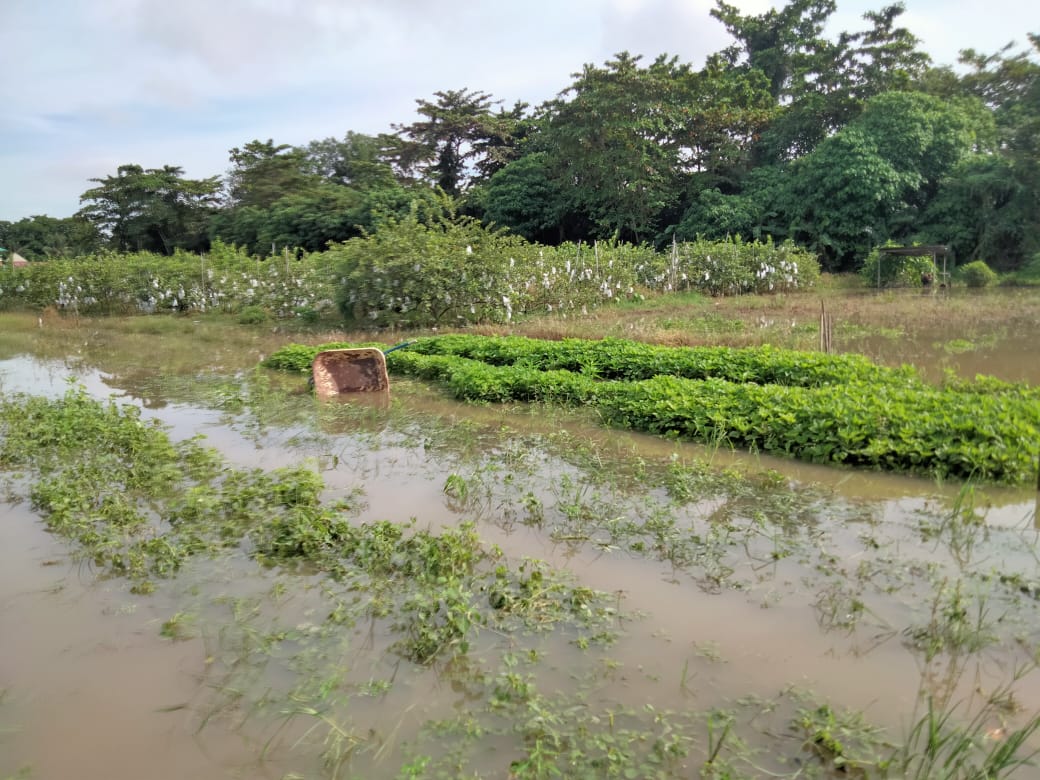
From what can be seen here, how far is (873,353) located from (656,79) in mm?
21840

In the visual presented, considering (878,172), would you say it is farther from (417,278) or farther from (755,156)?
(417,278)

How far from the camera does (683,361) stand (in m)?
9.41

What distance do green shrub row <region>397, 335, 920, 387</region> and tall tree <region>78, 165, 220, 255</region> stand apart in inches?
1574

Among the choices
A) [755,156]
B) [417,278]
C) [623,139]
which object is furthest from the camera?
[755,156]

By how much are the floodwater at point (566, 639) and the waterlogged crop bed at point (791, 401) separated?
28cm

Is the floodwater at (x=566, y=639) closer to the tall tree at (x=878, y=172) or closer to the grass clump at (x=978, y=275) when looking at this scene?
the grass clump at (x=978, y=275)

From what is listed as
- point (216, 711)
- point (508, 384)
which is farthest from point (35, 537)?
point (508, 384)

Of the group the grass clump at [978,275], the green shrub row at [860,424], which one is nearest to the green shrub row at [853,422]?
the green shrub row at [860,424]

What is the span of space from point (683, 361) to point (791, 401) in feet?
9.18

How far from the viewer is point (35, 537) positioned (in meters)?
4.99

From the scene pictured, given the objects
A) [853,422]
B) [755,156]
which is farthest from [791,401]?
[755,156]

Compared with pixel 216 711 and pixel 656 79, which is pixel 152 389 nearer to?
pixel 216 711

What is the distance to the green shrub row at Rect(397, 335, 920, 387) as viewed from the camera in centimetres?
814

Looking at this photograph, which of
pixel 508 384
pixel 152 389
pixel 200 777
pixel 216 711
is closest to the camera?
pixel 200 777
